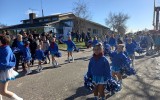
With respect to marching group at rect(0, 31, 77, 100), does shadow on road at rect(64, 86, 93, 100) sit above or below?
below

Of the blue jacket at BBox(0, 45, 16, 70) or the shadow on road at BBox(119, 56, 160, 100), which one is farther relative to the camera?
the shadow on road at BBox(119, 56, 160, 100)

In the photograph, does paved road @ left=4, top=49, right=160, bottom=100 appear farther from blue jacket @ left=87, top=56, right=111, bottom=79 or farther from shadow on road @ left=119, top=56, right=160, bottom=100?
blue jacket @ left=87, top=56, right=111, bottom=79

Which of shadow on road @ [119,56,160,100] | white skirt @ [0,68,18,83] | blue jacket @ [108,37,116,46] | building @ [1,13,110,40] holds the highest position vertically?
building @ [1,13,110,40]

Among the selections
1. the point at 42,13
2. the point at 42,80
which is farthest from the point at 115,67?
the point at 42,13

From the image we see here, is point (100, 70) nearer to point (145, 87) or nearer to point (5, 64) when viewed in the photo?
point (5, 64)

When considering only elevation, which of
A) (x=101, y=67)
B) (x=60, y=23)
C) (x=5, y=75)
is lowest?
(x=5, y=75)

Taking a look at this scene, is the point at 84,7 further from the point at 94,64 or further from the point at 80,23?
the point at 94,64

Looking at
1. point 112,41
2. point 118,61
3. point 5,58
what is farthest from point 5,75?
point 112,41

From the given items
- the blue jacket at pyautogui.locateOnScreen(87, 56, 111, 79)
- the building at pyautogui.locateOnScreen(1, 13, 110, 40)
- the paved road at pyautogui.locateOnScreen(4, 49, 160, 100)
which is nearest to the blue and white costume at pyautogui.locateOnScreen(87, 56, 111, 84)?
the blue jacket at pyautogui.locateOnScreen(87, 56, 111, 79)

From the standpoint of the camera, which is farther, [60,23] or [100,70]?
[60,23]

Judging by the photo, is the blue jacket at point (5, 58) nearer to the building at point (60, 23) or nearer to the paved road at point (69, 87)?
the paved road at point (69, 87)

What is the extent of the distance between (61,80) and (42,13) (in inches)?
1963

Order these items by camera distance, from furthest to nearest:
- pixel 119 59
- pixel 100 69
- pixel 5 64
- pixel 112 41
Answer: pixel 112 41 → pixel 119 59 → pixel 100 69 → pixel 5 64

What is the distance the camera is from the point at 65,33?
29750 millimetres
